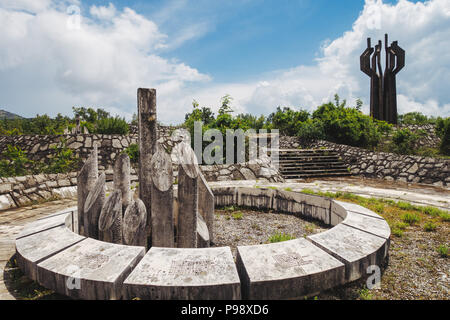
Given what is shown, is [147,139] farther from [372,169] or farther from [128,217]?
[372,169]

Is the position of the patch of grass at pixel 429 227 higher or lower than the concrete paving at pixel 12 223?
higher

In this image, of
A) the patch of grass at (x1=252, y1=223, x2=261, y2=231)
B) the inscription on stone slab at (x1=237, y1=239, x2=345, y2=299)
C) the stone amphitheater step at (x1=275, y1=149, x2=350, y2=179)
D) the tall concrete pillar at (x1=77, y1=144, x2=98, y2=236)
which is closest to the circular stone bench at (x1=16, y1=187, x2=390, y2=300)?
the inscription on stone slab at (x1=237, y1=239, x2=345, y2=299)

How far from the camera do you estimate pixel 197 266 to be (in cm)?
154

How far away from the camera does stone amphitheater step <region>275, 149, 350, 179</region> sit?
10.5 metres

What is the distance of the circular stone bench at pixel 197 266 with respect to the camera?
4.55ft

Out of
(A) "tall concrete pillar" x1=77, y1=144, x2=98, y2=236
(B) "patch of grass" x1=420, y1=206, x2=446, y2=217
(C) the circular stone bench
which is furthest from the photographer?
(B) "patch of grass" x1=420, y1=206, x2=446, y2=217

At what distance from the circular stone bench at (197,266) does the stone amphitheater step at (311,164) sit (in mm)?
8347

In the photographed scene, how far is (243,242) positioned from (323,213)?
1.42 m

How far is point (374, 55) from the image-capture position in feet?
63.5

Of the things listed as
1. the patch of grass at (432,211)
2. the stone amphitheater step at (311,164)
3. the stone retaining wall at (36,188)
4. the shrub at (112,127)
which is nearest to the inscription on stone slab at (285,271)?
the patch of grass at (432,211)

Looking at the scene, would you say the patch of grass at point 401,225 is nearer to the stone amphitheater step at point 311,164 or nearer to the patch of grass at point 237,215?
the patch of grass at point 237,215

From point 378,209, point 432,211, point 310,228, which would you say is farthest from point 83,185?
point 432,211

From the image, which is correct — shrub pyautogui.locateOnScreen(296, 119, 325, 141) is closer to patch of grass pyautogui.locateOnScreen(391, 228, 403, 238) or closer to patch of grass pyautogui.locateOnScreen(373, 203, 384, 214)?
patch of grass pyautogui.locateOnScreen(373, 203, 384, 214)

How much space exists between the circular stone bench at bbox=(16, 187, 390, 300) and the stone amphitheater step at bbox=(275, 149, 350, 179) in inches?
329
